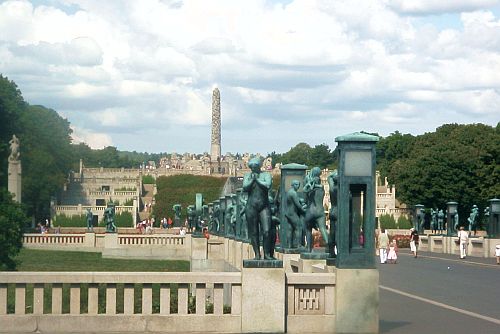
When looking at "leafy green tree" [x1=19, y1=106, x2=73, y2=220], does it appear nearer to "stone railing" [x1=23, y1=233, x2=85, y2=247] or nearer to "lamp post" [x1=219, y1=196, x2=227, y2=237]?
"stone railing" [x1=23, y1=233, x2=85, y2=247]

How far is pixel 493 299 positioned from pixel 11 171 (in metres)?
47.6

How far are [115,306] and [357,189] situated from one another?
13.0 ft

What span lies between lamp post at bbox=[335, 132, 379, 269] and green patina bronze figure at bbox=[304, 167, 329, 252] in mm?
6792

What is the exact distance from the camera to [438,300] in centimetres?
2370

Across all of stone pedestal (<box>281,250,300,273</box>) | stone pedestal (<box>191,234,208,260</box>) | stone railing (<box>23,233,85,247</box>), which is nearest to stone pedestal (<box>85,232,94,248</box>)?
stone railing (<box>23,233,85,247</box>)

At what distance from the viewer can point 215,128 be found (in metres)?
192

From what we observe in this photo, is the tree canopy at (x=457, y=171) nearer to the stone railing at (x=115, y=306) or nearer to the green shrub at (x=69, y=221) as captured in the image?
the green shrub at (x=69, y=221)

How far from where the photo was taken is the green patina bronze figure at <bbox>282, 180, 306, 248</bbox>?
2580cm

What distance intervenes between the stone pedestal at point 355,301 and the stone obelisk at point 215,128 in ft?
570

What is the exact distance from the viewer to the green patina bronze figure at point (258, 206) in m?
16.7

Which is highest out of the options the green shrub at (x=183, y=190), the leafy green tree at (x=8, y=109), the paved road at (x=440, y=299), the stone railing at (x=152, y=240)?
the leafy green tree at (x=8, y=109)

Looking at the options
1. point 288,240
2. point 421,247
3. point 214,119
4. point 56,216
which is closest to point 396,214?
point 56,216

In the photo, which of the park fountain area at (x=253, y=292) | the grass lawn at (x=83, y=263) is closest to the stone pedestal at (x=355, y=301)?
the park fountain area at (x=253, y=292)

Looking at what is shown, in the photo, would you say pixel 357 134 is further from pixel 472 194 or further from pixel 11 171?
pixel 472 194
